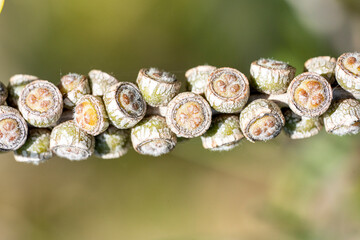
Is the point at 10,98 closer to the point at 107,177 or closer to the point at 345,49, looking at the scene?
the point at 107,177

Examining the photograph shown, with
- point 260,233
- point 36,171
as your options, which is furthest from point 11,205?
point 260,233

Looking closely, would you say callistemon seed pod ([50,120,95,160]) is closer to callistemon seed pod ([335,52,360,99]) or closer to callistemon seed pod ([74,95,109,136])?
callistemon seed pod ([74,95,109,136])

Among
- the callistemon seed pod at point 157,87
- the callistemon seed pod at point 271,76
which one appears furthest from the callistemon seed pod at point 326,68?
the callistemon seed pod at point 157,87

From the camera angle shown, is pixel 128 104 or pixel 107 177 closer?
pixel 128 104

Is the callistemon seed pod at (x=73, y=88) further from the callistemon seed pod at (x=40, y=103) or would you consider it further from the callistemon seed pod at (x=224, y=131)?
the callistemon seed pod at (x=224, y=131)

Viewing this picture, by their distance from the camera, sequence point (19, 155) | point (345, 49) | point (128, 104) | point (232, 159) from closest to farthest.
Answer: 1. point (128, 104)
2. point (19, 155)
3. point (345, 49)
4. point (232, 159)

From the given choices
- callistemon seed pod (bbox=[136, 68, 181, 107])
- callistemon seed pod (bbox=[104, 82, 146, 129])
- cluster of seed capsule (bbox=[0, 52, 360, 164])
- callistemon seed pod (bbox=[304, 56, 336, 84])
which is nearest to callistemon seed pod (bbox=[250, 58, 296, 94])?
cluster of seed capsule (bbox=[0, 52, 360, 164])
